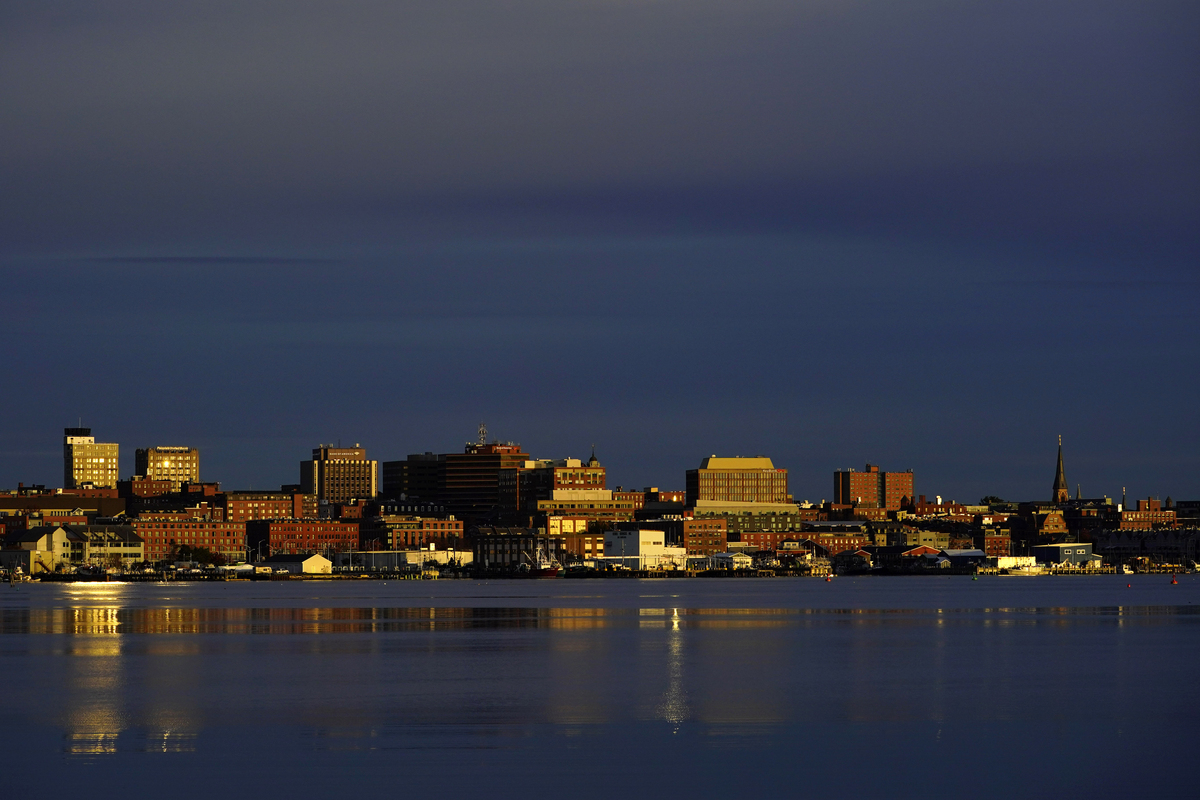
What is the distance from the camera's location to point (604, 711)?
36.2m

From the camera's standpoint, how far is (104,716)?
35.8m

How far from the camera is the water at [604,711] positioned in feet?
89.8

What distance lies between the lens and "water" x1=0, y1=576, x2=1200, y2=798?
89.8ft

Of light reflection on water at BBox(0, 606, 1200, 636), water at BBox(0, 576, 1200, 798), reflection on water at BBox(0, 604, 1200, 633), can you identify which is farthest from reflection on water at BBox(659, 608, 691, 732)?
light reflection on water at BBox(0, 606, 1200, 636)

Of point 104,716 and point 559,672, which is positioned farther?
point 559,672

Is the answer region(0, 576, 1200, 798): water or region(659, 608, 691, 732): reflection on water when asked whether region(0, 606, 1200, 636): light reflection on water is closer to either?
region(0, 576, 1200, 798): water

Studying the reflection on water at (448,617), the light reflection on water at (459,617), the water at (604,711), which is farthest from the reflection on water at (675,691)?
the light reflection on water at (459,617)

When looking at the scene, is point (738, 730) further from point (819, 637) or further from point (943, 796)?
point (819, 637)

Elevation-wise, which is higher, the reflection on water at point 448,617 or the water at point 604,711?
the water at point 604,711

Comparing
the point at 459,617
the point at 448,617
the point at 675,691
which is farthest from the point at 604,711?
the point at 448,617

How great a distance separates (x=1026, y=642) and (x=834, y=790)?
34943 millimetres

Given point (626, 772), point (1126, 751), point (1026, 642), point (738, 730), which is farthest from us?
point (1026, 642)

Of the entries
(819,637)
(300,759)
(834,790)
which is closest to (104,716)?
(300,759)

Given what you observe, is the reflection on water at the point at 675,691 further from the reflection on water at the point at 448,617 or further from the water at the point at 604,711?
the reflection on water at the point at 448,617
